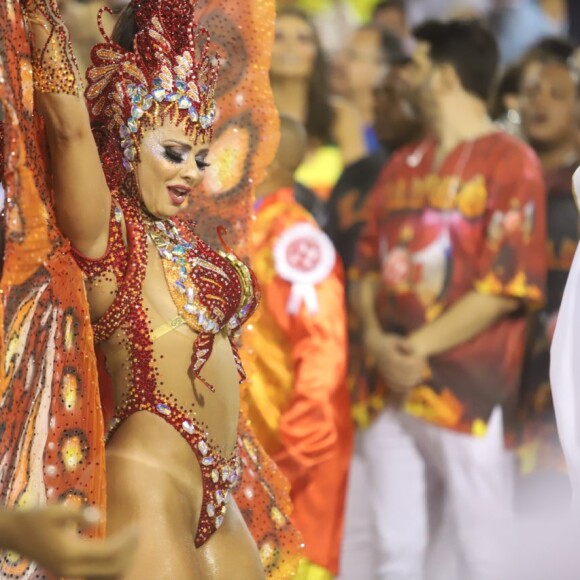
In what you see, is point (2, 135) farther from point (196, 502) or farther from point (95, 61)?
point (196, 502)

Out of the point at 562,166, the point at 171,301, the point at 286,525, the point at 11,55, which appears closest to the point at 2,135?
the point at 11,55

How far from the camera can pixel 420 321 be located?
5.34m

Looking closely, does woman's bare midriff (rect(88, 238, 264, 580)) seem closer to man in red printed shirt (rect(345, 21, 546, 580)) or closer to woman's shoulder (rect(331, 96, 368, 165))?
man in red printed shirt (rect(345, 21, 546, 580))

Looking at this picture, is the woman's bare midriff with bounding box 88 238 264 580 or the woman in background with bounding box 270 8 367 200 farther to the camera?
the woman in background with bounding box 270 8 367 200

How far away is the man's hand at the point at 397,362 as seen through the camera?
5.29 m

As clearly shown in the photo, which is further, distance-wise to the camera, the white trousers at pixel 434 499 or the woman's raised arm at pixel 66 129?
the white trousers at pixel 434 499

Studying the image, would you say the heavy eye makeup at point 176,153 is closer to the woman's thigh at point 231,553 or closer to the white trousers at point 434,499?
the woman's thigh at point 231,553

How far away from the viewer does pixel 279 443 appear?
4828 millimetres

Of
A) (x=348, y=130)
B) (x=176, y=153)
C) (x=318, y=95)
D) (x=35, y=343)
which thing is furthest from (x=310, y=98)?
(x=35, y=343)

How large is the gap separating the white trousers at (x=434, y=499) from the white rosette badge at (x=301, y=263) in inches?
27.8

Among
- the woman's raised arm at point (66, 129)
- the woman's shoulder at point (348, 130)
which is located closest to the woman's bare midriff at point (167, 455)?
the woman's raised arm at point (66, 129)

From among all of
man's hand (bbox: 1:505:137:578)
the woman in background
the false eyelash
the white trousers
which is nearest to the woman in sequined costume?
the false eyelash

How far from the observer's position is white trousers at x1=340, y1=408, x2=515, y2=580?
5160 mm

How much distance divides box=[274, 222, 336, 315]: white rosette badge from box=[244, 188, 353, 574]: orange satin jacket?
0.01 meters
